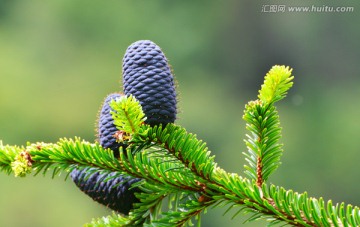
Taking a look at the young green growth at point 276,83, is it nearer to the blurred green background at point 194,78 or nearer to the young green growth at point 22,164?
the young green growth at point 22,164

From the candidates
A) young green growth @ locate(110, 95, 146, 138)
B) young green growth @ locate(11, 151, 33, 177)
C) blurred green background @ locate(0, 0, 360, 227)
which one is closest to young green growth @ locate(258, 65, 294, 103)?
young green growth @ locate(110, 95, 146, 138)

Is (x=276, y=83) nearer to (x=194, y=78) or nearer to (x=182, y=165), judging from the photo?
(x=182, y=165)

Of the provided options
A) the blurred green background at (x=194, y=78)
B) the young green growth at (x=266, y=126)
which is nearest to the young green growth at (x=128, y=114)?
the young green growth at (x=266, y=126)

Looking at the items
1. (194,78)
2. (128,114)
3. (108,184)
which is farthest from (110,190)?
(194,78)

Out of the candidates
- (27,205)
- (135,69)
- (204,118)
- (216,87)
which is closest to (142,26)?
(216,87)

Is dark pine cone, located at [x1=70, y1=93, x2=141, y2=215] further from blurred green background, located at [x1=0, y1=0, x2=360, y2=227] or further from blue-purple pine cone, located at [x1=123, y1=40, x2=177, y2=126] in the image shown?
blurred green background, located at [x1=0, y1=0, x2=360, y2=227]
